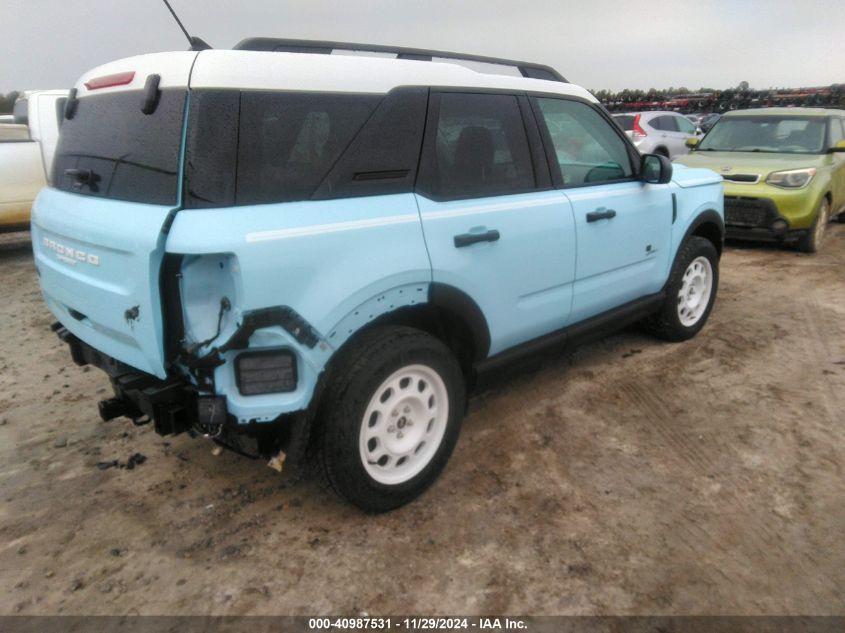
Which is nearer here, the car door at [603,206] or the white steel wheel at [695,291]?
the car door at [603,206]

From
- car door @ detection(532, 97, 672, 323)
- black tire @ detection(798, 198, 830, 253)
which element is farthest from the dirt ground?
black tire @ detection(798, 198, 830, 253)

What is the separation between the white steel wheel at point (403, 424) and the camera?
2.68 metres

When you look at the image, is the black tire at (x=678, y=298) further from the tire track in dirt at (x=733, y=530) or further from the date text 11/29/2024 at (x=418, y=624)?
the date text 11/29/2024 at (x=418, y=624)

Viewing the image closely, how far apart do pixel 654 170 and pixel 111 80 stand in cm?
307

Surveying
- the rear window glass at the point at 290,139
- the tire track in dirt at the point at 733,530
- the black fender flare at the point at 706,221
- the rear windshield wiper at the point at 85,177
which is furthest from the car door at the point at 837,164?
the rear windshield wiper at the point at 85,177

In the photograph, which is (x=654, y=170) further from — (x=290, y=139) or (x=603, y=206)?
(x=290, y=139)

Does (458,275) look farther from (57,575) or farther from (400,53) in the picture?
(57,575)

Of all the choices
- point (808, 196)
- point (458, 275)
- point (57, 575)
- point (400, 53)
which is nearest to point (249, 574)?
point (57, 575)

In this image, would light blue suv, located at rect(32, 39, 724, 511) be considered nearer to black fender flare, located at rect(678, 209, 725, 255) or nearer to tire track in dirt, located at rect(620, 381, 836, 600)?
tire track in dirt, located at rect(620, 381, 836, 600)

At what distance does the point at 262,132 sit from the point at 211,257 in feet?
1.66

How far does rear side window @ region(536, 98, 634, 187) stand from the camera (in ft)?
11.5

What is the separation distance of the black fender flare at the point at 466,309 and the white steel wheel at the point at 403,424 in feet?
0.97

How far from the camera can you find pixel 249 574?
2.47 metres

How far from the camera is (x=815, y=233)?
7508 mm
